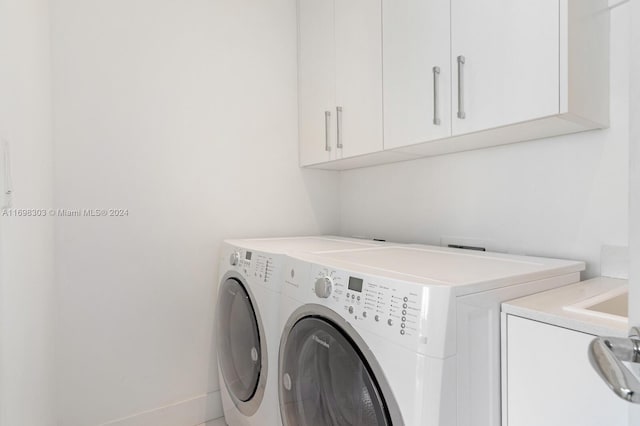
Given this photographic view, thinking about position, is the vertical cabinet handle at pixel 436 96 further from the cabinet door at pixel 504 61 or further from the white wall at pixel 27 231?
the white wall at pixel 27 231

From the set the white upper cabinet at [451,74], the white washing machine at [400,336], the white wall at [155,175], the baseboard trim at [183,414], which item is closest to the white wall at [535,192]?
the white upper cabinet at [451,74]

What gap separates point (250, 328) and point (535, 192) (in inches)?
50.0

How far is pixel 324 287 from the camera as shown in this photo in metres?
1.04

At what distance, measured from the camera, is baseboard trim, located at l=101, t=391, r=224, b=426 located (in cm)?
174

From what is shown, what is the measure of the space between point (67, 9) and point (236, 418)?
199 centimetres

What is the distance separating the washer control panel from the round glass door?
57cm

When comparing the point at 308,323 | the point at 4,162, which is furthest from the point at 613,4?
the point at 4,162

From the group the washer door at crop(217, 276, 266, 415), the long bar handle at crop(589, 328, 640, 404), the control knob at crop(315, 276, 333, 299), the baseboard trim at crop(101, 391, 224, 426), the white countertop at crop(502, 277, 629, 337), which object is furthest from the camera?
the baseboard trim at crop(101, 391, 224, 426)

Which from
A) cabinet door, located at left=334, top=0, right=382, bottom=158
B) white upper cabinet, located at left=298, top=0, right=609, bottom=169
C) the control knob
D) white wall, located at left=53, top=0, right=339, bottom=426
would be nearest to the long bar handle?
the control knob

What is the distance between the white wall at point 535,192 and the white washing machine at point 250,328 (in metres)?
0.50

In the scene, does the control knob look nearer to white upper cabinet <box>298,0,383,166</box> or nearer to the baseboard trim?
Answer: white upper cabinet <box>298,0,383,166</box>

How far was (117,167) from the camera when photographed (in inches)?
67.7

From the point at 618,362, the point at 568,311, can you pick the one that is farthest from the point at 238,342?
the point at 618,362

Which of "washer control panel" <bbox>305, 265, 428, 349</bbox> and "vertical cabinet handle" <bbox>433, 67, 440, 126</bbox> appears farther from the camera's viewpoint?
"vertical cabinet handle" <bbox>433, 67, 440, 126</bbox>
